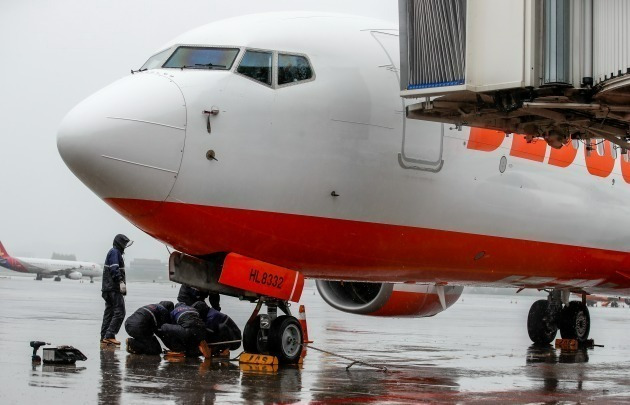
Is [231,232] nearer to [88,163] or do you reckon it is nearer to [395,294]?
[88,163]

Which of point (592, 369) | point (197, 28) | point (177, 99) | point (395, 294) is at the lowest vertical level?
point (592, 369)

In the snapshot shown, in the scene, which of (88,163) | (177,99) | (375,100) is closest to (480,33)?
(375,100)

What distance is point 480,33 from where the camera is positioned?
10.2 meters

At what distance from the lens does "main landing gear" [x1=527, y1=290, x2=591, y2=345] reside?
19.6 m

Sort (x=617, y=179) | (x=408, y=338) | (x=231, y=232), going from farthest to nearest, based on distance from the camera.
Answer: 1. (x=408, y=338)
2. (x=617, y=179)
3. (x=231, y=232)

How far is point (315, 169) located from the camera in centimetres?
1167

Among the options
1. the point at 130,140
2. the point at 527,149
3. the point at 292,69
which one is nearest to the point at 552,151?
the point at 527,149

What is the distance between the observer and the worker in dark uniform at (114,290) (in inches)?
591

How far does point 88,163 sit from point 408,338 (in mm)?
11957

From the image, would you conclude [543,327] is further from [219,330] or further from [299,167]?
[299,167]

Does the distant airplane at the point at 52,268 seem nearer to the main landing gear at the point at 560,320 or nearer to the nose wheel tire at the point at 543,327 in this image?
the nose wheel tire at the point at 543,327

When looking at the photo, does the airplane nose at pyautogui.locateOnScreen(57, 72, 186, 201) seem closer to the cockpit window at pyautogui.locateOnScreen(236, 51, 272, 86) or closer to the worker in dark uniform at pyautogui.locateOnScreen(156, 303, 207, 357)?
the cockpit window at pyautogui.locateOnScreen(236, 51, 272, 86)

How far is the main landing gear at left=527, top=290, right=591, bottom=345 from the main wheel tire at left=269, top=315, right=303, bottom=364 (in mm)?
9007

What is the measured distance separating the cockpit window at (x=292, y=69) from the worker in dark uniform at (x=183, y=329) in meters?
3.35
